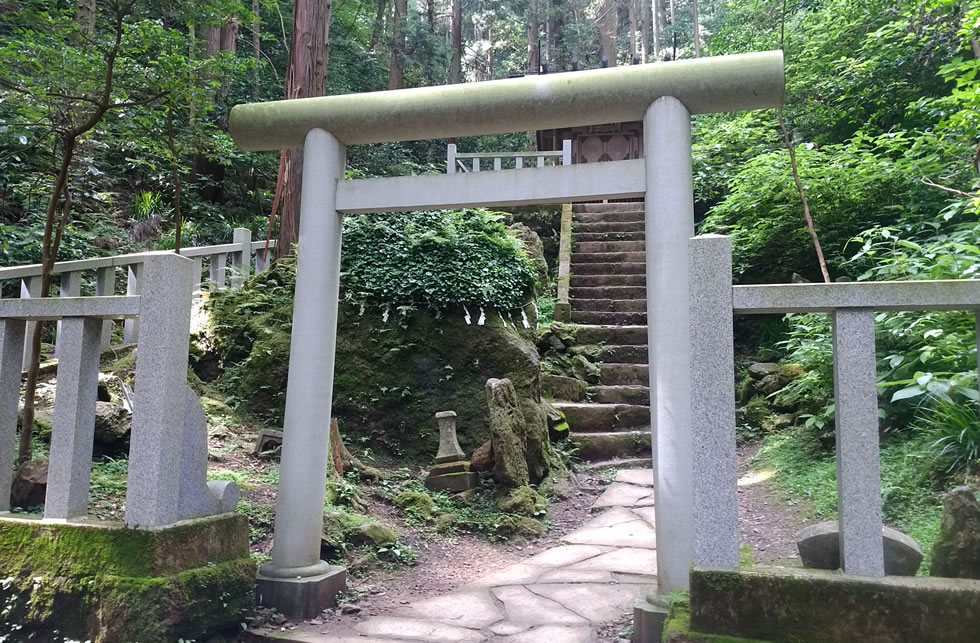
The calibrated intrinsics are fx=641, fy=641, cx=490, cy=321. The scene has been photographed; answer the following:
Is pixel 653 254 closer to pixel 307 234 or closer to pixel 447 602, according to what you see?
pixel 307 234

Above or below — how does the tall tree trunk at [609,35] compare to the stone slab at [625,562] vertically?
above

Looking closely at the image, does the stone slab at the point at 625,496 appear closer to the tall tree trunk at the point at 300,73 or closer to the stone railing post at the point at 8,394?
the stone railing post at the point at 8,394

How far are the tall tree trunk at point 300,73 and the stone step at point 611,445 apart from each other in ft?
15.6

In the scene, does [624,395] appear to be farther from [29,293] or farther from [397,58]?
[397,58]

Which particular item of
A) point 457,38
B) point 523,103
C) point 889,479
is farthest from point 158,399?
point 457,38

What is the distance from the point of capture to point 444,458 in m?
6.31

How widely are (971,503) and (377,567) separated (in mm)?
A: 3682

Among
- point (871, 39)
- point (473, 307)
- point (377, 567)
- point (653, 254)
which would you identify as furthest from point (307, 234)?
point (871, 39)

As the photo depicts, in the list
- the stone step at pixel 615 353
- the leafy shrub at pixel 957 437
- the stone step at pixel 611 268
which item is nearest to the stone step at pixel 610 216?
the stone step at pixel 611 268

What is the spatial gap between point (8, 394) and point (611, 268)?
30.6 feet

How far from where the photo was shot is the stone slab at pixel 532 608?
385 cm

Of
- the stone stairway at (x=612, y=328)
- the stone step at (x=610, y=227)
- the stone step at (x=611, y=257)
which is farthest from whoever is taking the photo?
the stone step at (x=610, y=227)

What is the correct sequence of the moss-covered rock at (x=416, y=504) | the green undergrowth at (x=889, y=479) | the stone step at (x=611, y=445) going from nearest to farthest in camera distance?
the green undergrowth at (x=889, y=479), the moss-covered rock at (x=416, y=504), the stone step at (x=611, y=445)

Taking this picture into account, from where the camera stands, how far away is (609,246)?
39.8 ft
